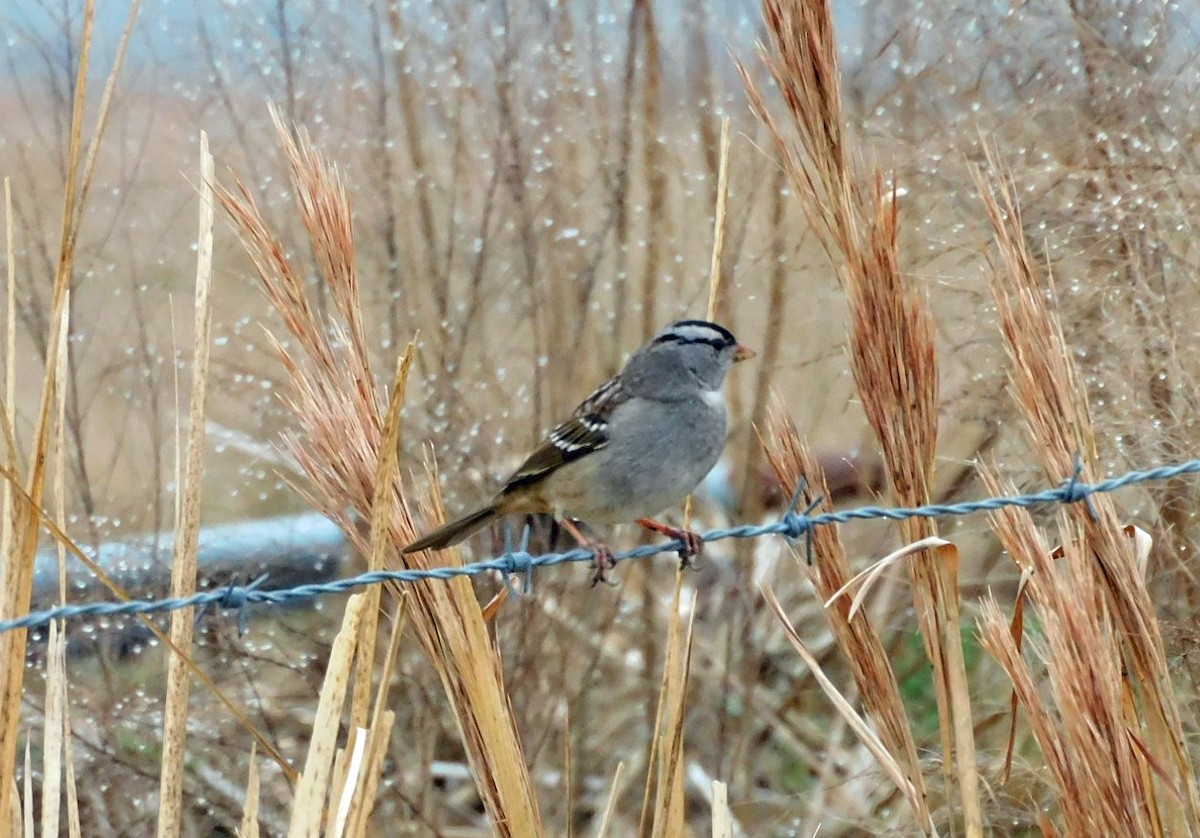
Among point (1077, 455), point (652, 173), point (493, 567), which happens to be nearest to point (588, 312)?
point (652, 173)

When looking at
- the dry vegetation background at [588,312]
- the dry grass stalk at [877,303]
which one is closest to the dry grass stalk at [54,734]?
the dry grass stalk at [877,303]

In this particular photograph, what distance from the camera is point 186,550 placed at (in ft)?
5.29

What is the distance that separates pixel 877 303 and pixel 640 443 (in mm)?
1144

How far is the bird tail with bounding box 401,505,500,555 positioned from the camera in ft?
5.38

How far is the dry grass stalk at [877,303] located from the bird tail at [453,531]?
1.92 ft

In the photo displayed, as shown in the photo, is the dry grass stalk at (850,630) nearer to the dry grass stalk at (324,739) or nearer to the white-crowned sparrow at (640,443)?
the dry grass stalk at (324,739)

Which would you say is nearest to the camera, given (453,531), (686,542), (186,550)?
(186,550)

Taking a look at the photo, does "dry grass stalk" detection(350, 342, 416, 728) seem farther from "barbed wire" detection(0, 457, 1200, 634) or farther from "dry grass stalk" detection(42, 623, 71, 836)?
"dry grass stalk" detection(42, 623, 71, 836)

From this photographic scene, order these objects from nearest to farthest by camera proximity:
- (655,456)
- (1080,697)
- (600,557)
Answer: (1080,697)
(600,557)
(655,456)

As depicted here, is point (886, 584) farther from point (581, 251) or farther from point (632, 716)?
point (581, 251)

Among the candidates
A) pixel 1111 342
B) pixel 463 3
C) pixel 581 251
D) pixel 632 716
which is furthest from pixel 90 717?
pixel 1111 342

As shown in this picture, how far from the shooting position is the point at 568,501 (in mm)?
2725

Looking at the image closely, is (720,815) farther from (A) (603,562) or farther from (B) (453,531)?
(A) (603,562)

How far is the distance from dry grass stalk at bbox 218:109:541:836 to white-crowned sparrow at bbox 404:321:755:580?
2.88ft
